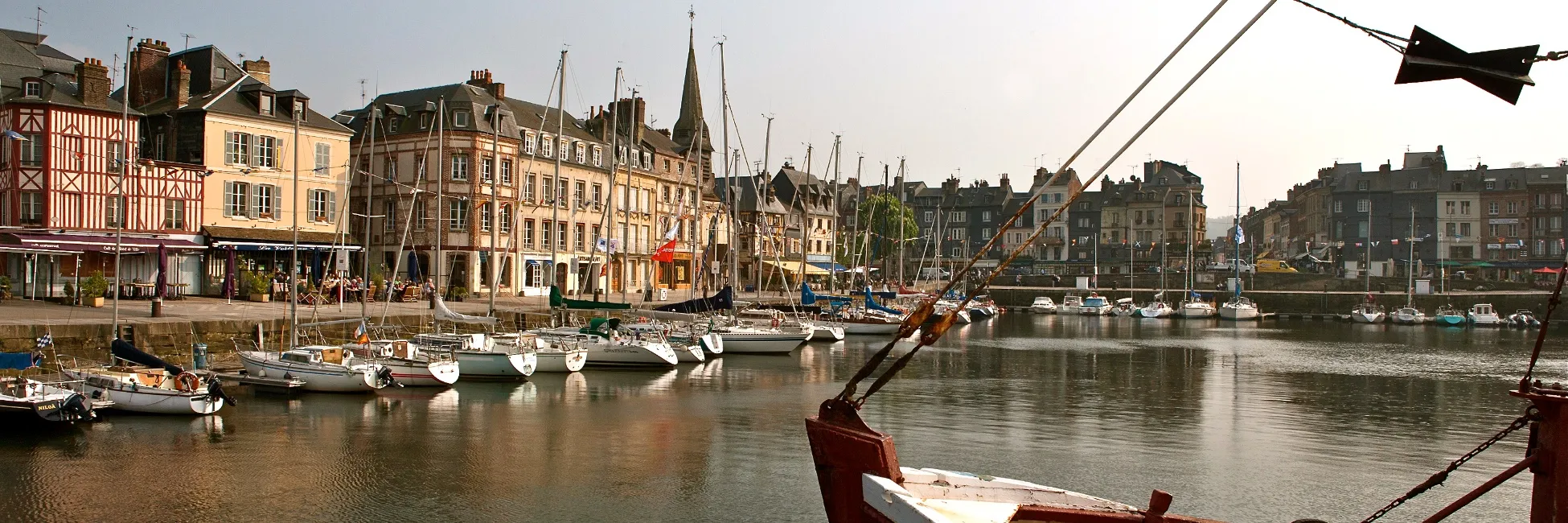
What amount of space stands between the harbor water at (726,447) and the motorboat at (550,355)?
26.1 inches

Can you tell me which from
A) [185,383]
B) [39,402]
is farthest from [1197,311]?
[39,402]

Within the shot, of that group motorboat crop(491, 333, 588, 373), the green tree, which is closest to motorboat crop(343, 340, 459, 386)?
motorboat crop(491, 333, 588, 373)

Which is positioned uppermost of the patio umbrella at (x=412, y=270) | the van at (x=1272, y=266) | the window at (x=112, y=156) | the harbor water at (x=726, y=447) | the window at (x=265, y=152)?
the window at (x=265, y=152)

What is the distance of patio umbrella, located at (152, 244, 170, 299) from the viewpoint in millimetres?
38862

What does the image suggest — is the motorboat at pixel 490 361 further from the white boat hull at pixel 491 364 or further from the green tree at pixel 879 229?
the green tree at pixel 879 229

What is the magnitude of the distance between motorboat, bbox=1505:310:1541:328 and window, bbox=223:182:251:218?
74.5 metres

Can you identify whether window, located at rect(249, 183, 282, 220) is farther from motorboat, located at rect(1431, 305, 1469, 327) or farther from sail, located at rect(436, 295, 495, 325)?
motorboat, located at rect(1431, 305, 1469, 327)

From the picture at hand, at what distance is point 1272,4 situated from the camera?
361 inches

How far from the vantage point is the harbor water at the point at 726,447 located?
57.2 feet

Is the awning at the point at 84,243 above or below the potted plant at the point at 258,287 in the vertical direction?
above

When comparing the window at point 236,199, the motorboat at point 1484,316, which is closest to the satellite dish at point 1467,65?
the window at point 236,199

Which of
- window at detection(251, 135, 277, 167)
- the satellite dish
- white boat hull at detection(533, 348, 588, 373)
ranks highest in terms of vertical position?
window at detection(251, 135, 277, 167)

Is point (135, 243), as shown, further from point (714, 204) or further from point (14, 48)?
point (714, 204)

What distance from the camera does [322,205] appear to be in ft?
169
